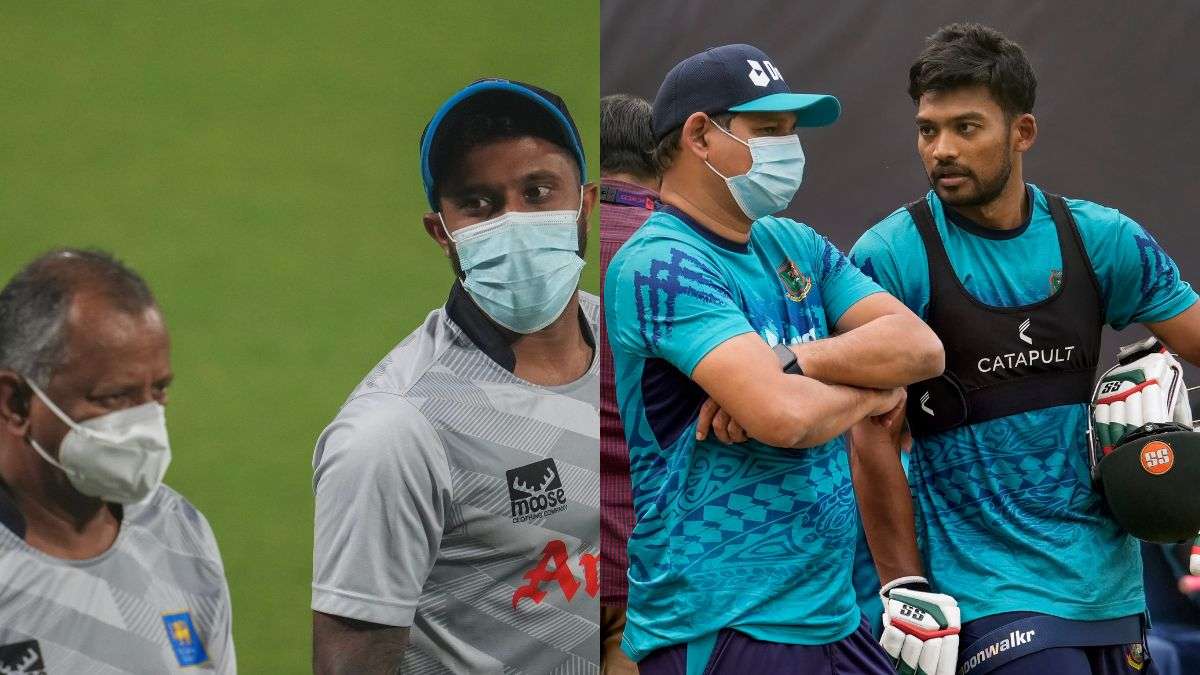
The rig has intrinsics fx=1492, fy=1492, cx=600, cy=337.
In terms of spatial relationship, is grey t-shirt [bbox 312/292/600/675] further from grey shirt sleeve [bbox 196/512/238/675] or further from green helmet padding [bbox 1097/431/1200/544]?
green helmet padding [bbox 1097/431/1200/544]

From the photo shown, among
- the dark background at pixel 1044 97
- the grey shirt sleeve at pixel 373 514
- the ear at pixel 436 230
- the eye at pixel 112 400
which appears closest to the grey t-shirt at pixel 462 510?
the grey shirt sleeve at pixel 373 514

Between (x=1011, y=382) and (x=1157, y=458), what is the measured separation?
305 millimetres

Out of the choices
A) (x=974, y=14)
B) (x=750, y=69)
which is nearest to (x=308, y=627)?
(x=750, y=69)

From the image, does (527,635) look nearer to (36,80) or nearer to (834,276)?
(834,276)

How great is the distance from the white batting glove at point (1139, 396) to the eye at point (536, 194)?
1189 millimetres

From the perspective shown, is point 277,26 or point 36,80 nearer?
point 36,80

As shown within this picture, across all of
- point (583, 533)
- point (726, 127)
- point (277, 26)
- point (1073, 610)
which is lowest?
point (1073, 610)

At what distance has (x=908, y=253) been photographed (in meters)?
3.00

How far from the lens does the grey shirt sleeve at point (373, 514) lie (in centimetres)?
251

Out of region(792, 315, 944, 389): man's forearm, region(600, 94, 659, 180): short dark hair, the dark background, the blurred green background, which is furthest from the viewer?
the dark background

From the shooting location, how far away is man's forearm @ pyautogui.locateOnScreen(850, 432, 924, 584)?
2951 mm

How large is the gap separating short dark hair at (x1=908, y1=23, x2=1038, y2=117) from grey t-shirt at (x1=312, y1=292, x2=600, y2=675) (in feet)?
2.90

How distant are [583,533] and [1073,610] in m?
0.96

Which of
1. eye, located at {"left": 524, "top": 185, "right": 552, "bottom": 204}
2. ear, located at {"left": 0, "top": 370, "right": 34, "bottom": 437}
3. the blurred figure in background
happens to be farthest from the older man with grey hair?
the blurred figure in background
